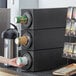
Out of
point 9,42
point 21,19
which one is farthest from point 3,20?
point 21,19

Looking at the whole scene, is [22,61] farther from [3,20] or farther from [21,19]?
[3,20]

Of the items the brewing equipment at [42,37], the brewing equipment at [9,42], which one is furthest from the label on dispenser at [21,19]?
the brewing equipment at [9,42]

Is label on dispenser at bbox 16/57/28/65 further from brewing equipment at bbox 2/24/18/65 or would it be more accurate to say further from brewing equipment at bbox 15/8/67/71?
brewing equipment at bbox 2/24/18/65

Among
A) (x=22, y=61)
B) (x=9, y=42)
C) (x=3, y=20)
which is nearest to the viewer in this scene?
(x=22, y=61)

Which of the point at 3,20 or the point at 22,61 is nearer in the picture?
the point at 22,61

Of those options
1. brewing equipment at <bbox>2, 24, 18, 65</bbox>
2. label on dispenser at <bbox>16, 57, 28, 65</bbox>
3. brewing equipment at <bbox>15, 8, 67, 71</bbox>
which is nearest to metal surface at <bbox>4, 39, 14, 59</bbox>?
brewing equipment at <bbox>2, 24, 18, 65</bbox>

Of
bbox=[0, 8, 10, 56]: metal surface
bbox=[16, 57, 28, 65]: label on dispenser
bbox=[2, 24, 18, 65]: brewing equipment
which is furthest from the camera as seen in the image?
bbox=[0, 8, 10, 56]: metal surface

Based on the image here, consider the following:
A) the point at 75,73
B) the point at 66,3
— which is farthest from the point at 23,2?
the point at 75,73

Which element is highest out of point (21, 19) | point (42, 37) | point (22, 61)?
point (21, 19)

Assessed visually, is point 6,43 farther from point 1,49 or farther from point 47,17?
point 47,17

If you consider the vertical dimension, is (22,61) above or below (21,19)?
below

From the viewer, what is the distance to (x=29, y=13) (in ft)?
4.86

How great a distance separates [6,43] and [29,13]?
0.33 metres

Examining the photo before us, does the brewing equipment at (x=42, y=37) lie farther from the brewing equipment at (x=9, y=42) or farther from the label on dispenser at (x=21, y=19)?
the brewing equipment at (x=9, y=42)
